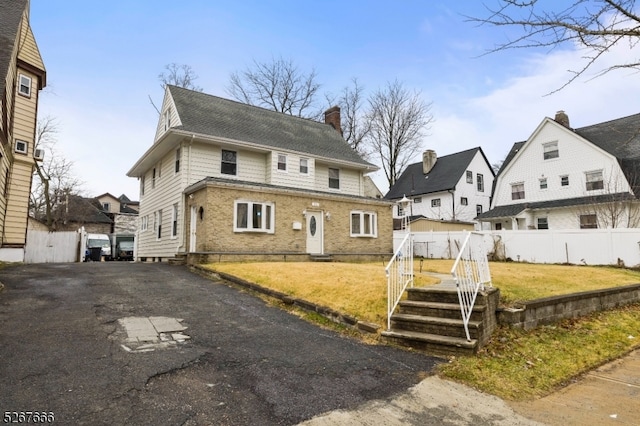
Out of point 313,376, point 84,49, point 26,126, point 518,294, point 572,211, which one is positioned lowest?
point 313,376

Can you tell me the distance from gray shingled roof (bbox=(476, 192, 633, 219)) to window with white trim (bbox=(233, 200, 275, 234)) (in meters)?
18.8

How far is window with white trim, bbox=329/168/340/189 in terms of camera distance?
21109 millimetres

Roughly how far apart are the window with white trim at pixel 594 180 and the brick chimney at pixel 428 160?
14.8 meters

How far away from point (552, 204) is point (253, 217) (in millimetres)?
20614

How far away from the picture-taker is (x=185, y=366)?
4352 millimetres

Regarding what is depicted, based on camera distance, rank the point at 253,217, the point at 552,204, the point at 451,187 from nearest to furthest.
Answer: the point at 253,217, the point at 552,204, the point at 451,187

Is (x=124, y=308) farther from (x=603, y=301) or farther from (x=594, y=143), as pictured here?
(x=594, y=143)

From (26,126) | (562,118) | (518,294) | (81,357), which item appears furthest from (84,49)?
(562,118)

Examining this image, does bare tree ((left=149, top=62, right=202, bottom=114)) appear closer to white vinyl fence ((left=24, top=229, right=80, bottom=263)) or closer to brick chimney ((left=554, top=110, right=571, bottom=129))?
white vinyl fence ((left=24, top=229, right=80, bottom=263))

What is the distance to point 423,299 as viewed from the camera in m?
6.38

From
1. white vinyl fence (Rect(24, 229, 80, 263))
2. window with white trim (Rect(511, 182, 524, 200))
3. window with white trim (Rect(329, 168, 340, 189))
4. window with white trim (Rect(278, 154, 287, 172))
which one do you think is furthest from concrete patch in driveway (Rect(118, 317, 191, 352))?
window with white trim (Rect(511, 182, 524, 200))

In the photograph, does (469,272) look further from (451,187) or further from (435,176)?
(435,176)

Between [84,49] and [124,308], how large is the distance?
543 inches

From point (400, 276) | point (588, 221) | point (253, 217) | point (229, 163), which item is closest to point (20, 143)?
point (229, 163)
